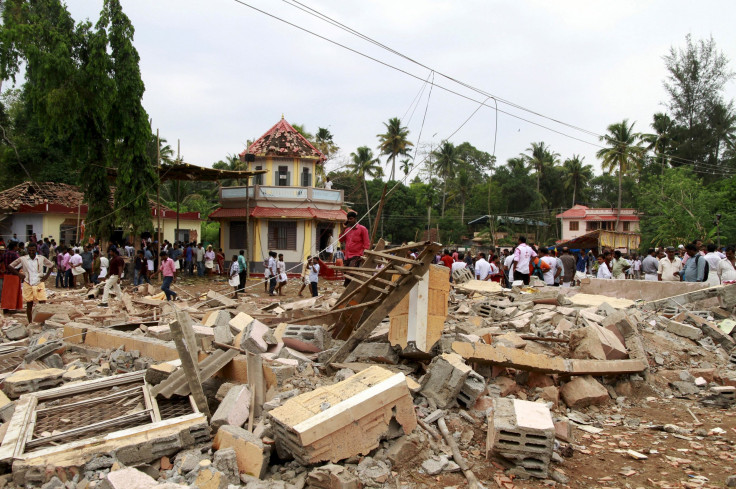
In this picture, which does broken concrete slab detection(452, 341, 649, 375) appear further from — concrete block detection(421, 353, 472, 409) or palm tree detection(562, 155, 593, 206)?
palm tree detection(562, 155, 593, 206)

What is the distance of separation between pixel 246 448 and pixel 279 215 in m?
20.7

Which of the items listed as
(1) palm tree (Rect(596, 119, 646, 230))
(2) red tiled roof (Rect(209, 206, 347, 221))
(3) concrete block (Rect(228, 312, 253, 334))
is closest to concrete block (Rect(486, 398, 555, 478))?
(3) concrete block (Rect(228, 312, 253, 334))

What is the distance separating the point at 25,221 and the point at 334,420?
26413 millimetres

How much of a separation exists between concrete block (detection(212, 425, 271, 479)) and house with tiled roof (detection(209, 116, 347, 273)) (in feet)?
65.3

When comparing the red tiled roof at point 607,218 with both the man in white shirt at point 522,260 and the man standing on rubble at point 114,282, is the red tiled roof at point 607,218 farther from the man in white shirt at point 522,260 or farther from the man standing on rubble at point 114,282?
the man standing on rubble at point 114,282

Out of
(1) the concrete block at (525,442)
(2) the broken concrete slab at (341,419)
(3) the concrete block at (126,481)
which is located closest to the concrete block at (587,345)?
(1) the concrete block at (525,442)

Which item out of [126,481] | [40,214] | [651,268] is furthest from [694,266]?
[40,214]

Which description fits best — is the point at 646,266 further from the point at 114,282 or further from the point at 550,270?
the point at 114,282

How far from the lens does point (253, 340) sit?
5.91 metres

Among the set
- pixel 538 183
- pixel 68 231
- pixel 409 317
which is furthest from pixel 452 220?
pixel 409 317

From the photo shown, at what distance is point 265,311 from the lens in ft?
31.3

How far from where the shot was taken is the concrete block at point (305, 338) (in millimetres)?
6410

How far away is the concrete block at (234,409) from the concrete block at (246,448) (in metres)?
0.20

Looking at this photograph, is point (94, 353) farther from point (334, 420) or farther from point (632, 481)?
point (632, 481)
